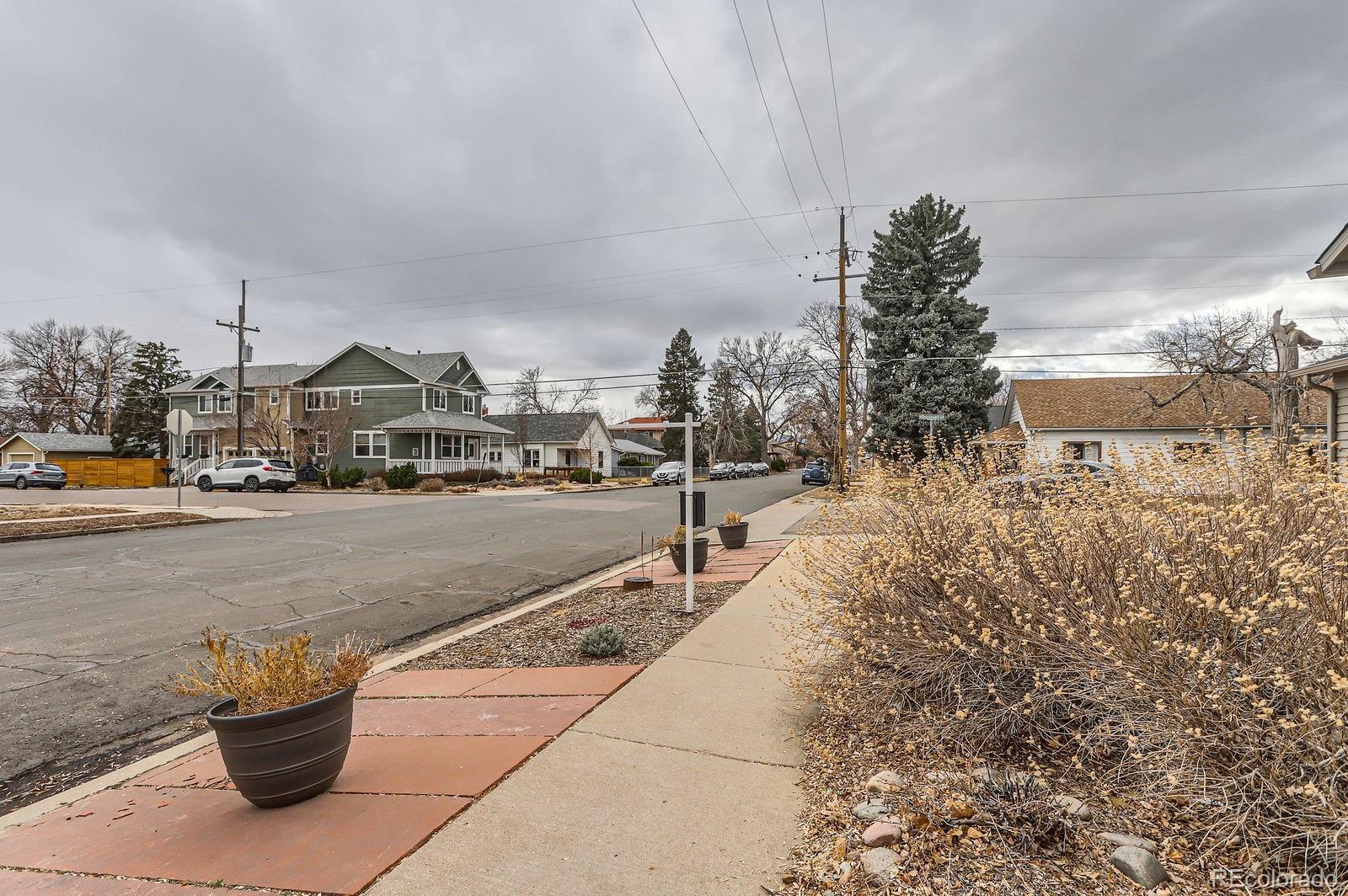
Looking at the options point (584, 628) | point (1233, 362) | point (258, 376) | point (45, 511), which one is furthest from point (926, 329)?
point (258, 376)

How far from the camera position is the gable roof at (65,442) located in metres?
46.2

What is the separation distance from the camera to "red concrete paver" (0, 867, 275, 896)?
2400mm

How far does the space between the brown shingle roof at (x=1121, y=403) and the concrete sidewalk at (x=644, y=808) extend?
1062 inches

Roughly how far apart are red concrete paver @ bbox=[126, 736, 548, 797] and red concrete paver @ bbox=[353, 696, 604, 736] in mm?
127

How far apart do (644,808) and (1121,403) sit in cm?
3526

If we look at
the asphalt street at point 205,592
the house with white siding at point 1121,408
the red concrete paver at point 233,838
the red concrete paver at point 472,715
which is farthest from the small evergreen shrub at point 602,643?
the house with white siding at point 1121,408

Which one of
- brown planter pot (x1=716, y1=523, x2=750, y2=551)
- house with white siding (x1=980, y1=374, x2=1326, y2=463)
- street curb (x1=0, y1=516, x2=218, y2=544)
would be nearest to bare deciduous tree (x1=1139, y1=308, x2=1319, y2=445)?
house with white siding (x1=980, y1=374, x2=1326, y2=463)

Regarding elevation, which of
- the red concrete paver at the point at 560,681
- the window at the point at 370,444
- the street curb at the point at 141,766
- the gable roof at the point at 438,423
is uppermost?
the gable roof at the point at 438,423

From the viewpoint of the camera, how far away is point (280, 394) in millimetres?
40000

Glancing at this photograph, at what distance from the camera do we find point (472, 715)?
13.7 ft

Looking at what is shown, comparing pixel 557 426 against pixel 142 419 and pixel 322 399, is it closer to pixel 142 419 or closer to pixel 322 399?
pixel 322 399

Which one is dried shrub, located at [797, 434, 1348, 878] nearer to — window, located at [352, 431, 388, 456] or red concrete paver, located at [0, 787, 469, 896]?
red concrete paver, located at [0, 787, 469, 896]

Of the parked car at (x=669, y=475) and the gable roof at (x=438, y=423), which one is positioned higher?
the gable roof at (x=438, y=423)

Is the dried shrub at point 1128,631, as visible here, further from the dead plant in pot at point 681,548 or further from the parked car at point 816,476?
the parked car at point 816,476
